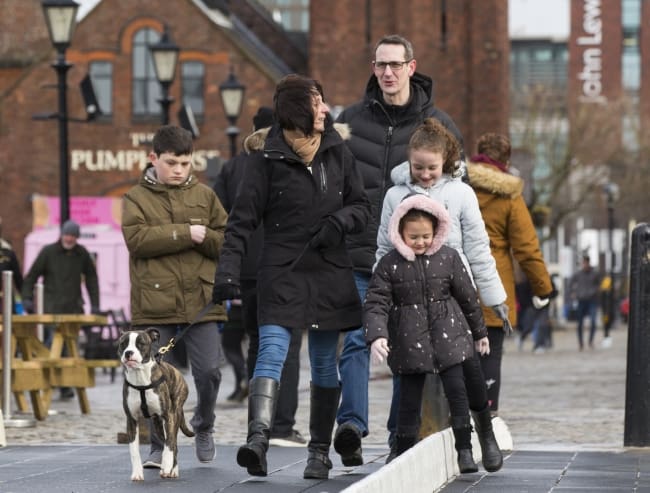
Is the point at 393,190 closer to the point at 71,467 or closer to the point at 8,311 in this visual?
the point at 71,467

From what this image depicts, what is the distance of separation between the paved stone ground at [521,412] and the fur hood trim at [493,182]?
1.66 metres

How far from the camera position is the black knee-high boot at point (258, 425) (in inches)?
320

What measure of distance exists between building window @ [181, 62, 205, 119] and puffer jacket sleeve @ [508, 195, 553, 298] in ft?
138

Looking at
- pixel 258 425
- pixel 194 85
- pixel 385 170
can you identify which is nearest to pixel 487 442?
pixel 258 425

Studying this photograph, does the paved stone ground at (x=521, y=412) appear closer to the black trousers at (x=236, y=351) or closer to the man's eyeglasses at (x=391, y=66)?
the black trousers at (x=236, y=351)

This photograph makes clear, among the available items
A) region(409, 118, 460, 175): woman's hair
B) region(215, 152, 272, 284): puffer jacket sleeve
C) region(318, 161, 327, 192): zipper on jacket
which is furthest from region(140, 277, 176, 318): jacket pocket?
region(409, 118, 460, 175): woman's hair

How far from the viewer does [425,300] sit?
28.7 feet

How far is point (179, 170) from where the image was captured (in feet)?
31.4

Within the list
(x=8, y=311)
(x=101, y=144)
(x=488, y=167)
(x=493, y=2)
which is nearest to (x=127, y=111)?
(x=101, y=144)

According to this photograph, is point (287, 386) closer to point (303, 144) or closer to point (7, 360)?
point (303, 144)

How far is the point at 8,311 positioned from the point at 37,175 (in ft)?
126

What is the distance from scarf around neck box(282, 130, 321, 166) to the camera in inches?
342

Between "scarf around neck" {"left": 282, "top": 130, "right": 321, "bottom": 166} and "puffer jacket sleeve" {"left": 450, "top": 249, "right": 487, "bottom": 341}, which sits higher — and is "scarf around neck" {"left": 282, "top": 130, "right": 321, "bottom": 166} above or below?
above

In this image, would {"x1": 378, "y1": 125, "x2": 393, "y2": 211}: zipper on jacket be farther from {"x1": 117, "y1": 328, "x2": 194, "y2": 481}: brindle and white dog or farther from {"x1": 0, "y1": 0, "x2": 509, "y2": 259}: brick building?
{"x1": 0, "y1": 0, "x2": 509, "y2": 259}: brick building
